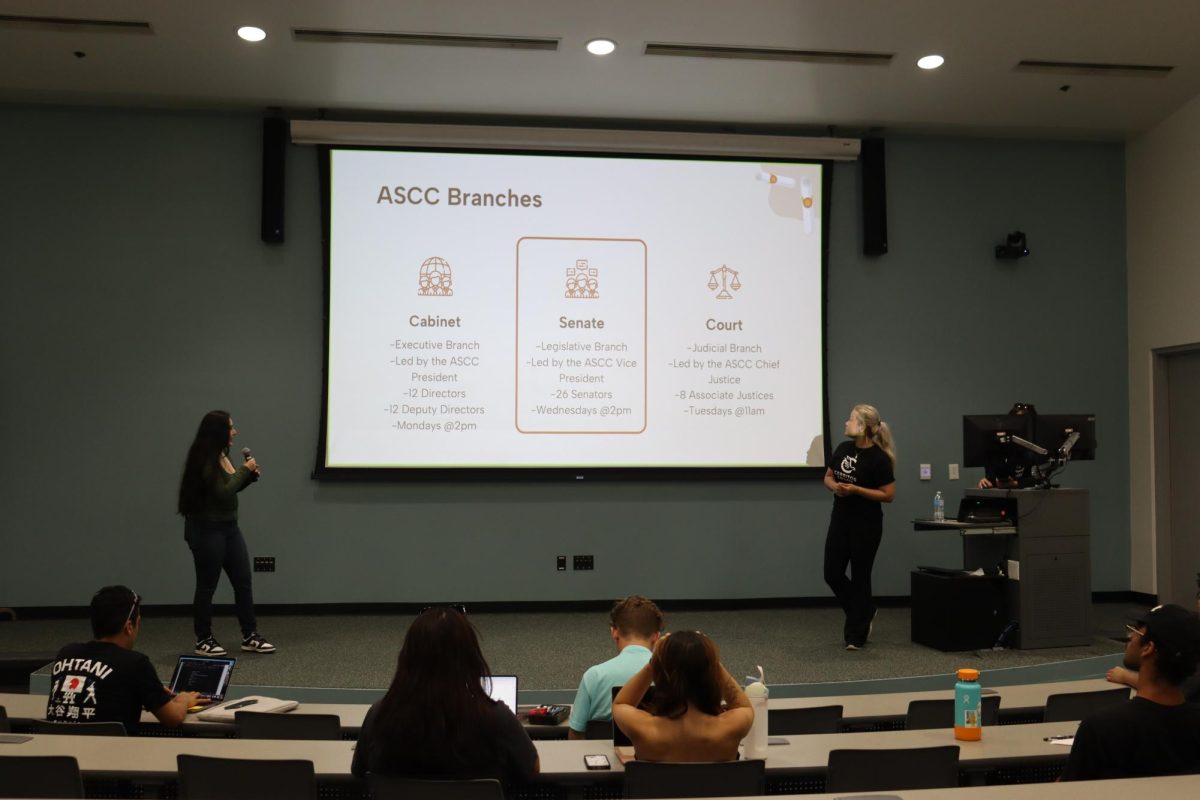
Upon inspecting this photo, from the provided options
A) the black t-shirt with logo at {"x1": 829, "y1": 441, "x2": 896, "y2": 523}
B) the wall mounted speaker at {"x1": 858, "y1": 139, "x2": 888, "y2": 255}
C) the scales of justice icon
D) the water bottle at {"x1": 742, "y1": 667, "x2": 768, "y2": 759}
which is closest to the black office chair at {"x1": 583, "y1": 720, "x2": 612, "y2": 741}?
the water bottle at {"x1": 742, "y1": 667, "x2": 768, "y2": 759}

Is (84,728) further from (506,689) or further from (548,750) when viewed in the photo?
(548,750)

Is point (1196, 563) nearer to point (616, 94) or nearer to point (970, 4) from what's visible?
point (970, 4)

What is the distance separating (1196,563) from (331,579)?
20.5 ft

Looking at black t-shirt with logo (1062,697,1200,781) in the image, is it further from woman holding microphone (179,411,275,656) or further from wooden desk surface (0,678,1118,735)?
woman holding microphone (179,411,275,656)

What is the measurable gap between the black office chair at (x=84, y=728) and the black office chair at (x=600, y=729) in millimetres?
1349

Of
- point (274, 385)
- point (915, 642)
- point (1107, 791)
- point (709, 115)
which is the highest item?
point (709, 115)

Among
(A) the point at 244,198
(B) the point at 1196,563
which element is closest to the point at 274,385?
(A) the point at 244,198

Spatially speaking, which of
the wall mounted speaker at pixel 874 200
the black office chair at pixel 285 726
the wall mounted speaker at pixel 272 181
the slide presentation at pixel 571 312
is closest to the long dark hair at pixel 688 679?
the black office chair at pixel 285 726

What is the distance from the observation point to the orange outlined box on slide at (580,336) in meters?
6.98

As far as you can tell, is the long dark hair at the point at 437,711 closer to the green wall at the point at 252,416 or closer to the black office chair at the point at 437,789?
the black office chair at the point at 437,789

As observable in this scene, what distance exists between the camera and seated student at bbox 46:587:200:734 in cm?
296

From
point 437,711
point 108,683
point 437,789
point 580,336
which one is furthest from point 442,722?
point 580,336

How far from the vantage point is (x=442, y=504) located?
696 cm

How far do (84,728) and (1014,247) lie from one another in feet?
22.4
